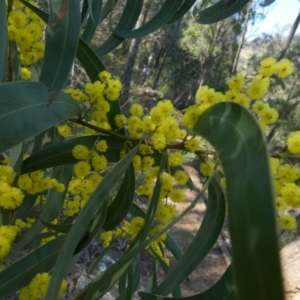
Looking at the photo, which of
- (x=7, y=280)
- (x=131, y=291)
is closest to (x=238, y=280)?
(x=7, y=280)

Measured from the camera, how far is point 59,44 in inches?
22.6

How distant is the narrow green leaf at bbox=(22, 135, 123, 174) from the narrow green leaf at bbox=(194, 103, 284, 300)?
293 mm

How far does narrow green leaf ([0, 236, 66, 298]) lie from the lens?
1.92 feet

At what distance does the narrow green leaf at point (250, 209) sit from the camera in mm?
252

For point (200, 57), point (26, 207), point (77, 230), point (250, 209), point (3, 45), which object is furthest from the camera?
point (200, 57)

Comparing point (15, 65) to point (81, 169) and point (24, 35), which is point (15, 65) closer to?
point (24, 35)

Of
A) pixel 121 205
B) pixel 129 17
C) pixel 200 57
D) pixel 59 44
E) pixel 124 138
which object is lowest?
pixel 121 205

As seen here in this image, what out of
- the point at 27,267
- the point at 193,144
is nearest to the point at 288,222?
the point at 193,144

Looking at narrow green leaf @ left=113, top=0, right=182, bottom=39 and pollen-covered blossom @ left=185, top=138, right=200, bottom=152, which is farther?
narrow green leaf @ left=113, top=0, right=182, bottom=39

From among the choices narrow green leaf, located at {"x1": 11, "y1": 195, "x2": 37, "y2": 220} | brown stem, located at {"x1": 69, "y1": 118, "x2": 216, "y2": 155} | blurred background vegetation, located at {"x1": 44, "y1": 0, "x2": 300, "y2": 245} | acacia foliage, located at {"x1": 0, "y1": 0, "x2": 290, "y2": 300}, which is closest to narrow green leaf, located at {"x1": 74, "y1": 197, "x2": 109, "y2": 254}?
acacia foliage, located at {"x1": 0, "y1": 0, "x2": 290, "y2": 300}

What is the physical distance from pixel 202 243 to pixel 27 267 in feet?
0.86

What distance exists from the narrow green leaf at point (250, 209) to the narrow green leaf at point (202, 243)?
0.74 ft

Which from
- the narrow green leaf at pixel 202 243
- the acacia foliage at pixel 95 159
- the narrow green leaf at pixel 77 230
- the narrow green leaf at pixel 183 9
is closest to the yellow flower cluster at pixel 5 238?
the acacia foliage at pixel 95 159

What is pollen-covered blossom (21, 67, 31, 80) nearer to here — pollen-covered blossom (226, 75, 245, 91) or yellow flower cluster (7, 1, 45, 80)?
yellow flower cluster (7, 1, 45, 80)
